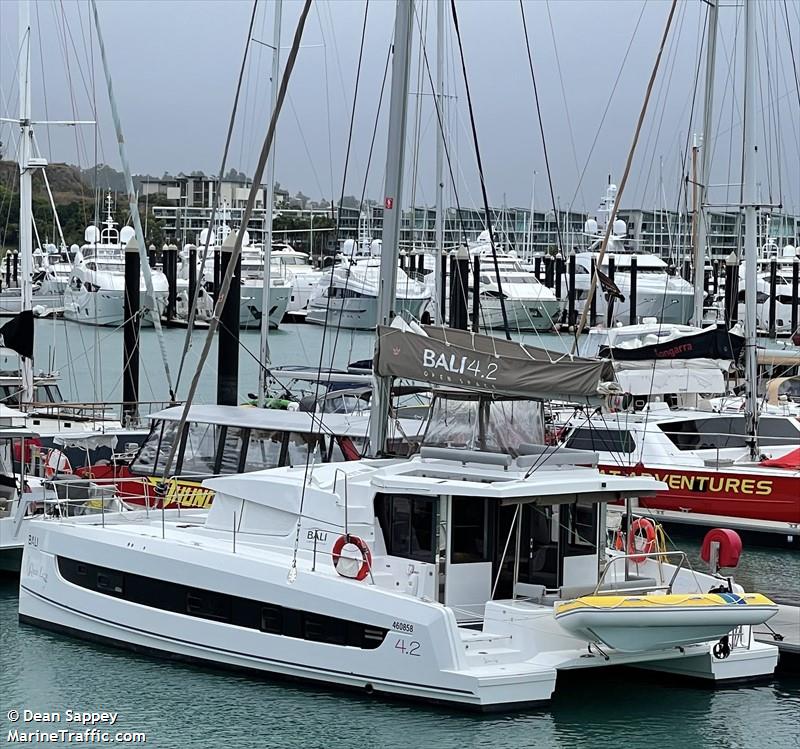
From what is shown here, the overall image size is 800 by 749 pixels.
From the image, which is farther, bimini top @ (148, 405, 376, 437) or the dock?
bimini top @ (148, 405, 376, 437)

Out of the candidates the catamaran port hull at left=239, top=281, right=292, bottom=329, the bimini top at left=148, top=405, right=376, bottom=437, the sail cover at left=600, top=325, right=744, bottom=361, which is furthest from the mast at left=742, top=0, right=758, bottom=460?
the catamaran port hull at left=239, top=281, right=292, bottom=329

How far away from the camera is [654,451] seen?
23438mm

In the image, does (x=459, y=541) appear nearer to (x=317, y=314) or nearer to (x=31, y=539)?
(x=31, y=539)

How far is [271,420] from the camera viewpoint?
2005cm

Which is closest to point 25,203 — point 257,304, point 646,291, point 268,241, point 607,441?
point 268,241

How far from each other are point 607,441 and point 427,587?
38.0 feet

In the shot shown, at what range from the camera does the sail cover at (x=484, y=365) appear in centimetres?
1351

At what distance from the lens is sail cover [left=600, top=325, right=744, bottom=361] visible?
84.7 ft

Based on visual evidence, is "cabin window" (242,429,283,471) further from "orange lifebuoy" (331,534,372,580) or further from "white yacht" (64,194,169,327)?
"white yacht" (64,194,169,327)

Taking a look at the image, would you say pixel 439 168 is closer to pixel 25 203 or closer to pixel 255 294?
pixel 25 203

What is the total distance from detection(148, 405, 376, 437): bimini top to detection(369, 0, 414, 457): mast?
13.6 ft

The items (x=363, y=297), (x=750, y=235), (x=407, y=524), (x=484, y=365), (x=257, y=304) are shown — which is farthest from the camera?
(x=257, y=304)

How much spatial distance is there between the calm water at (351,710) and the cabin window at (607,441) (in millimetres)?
9513

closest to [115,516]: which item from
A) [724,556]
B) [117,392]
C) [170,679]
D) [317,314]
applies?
[170,679]
